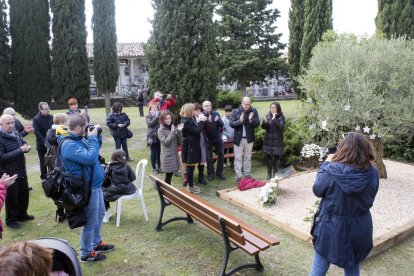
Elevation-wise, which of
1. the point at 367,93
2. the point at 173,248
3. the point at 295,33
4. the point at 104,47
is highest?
the point at 295,33

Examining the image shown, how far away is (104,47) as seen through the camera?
→ 57.8 feet

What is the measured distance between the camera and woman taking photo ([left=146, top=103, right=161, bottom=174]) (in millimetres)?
8641

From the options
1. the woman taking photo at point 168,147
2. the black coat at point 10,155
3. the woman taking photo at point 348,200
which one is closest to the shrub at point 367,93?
the woman taking photo at point 168,147

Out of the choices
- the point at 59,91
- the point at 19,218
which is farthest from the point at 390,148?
the point at 59,91

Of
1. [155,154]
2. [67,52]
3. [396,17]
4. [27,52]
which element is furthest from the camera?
[67,52]

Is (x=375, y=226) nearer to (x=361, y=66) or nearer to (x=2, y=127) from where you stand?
(x=361, y=66)

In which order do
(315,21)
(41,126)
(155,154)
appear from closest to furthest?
(41,126), (155,154), (315,21)

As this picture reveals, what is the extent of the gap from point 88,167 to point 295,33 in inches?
711

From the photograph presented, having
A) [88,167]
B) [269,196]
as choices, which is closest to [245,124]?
[269,196]

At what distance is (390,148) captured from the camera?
398 inches

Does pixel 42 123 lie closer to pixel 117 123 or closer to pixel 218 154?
pixel 117 123

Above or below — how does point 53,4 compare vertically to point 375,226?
above

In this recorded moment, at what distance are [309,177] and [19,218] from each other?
5.69m

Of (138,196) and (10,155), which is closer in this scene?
(10,155)
